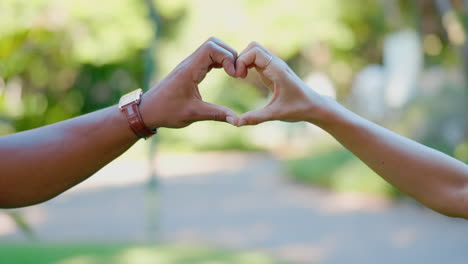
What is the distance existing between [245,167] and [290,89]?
11.3 metres

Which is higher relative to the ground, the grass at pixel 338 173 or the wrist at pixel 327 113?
the grass at pixel 338 173

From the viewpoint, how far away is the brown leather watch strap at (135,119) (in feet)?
4.52

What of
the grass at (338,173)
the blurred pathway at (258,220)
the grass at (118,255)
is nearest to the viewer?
the grass at (118,255)

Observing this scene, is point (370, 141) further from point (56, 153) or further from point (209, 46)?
point (56, 153)

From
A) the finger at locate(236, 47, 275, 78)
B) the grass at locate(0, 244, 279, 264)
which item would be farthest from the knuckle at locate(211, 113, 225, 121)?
the grass at locate(0, 244, 279, 264)

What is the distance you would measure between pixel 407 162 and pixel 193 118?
49cm

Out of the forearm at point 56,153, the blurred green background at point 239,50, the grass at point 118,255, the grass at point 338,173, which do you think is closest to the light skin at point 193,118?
the forearm at point 56,153

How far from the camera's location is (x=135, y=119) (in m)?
1.38

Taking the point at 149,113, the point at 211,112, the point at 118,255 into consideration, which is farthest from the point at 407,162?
the point at 118,255

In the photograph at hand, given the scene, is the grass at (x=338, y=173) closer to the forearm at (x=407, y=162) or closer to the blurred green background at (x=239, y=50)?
the blurred green background at (x=239, y=50)

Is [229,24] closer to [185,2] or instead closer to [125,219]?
[185,2]

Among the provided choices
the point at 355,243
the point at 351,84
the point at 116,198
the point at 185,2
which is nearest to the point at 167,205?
the point at 116,198

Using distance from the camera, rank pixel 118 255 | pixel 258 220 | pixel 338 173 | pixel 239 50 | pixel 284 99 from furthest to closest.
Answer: pixel 239 50 → pixel 338 173 → pixel 258 220 → pixel 118 255 → pixel 284 99

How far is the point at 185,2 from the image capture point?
55.5 feet
